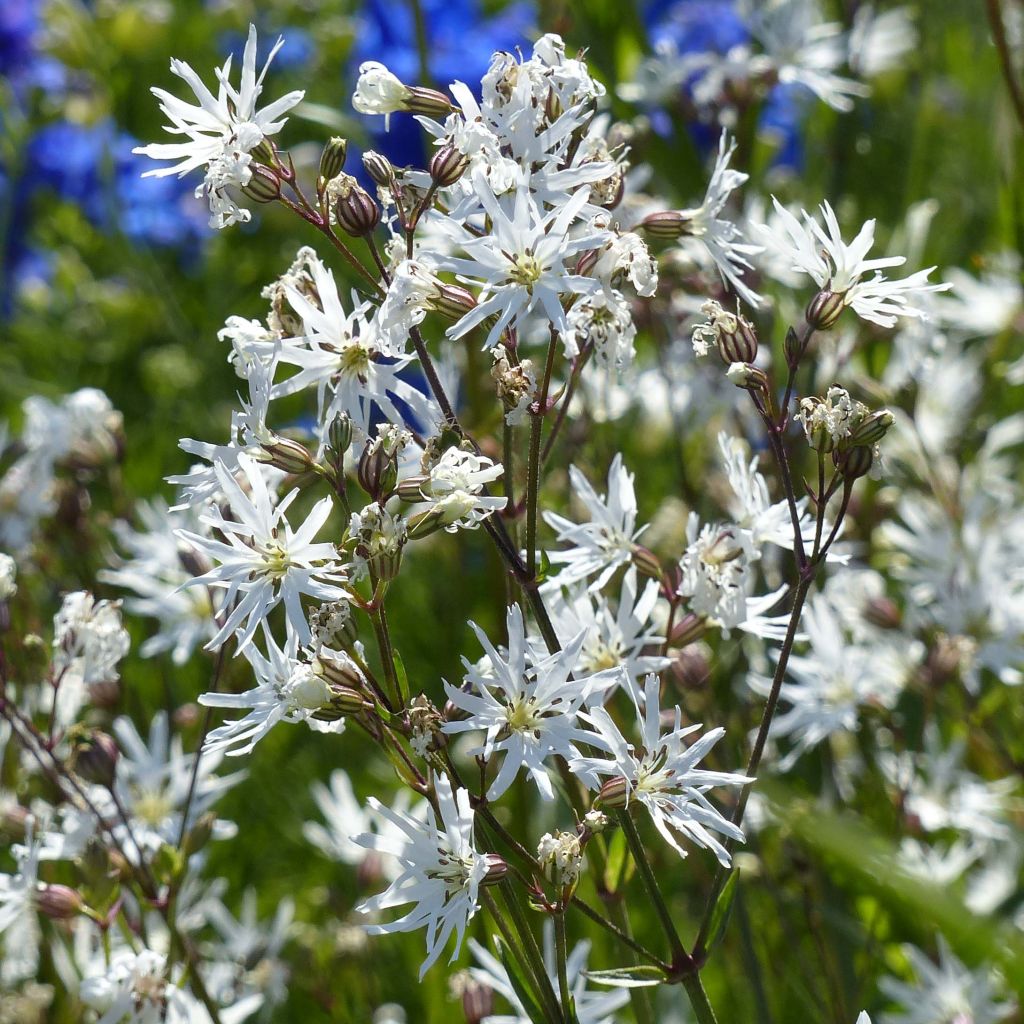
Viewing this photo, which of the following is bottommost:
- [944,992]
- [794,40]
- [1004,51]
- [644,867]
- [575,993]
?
[944,992]

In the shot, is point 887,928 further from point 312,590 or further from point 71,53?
point 71,53

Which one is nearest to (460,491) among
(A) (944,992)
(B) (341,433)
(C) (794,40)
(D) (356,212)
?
(B) (341,433)

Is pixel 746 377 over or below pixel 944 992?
over

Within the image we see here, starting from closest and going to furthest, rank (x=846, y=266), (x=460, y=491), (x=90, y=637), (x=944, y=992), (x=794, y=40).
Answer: (x=460, y=491), (x=846, y=266), (x=90, y=637), (x=944, y=992), (x=794, y=40)

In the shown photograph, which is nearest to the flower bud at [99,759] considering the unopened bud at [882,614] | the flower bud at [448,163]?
the flower bud at [448,163]

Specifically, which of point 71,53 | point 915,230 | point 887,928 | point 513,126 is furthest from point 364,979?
point 71,53

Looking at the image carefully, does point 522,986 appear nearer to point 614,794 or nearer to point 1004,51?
point 614,794

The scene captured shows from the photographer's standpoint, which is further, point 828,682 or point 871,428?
point 828,682

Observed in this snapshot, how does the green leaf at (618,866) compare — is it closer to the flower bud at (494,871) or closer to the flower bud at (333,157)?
the flower bud at (494,871)
